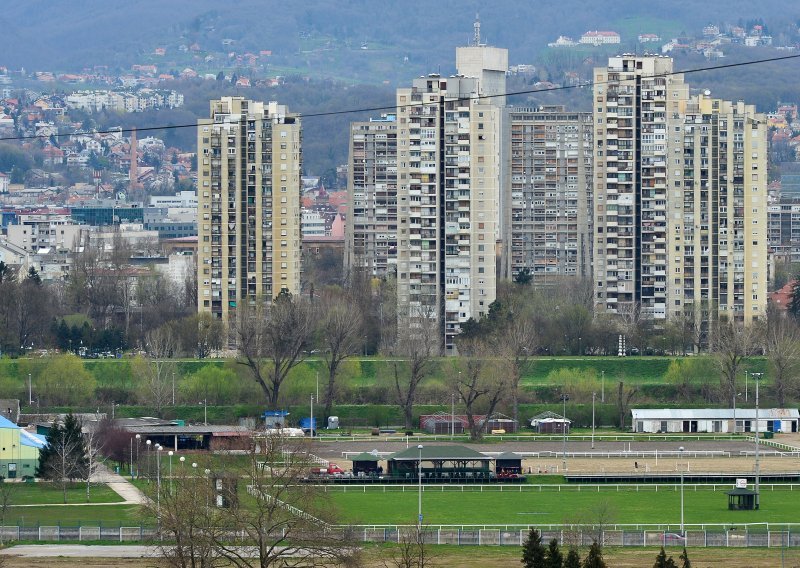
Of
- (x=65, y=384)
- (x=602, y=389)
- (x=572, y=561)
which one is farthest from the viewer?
(x=65, y=384)

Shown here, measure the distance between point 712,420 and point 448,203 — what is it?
25.7 meters

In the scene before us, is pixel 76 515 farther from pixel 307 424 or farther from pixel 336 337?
pixel 336 337

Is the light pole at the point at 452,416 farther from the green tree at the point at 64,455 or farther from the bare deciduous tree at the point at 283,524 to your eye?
the bare deciduous tree at the point at 283,524

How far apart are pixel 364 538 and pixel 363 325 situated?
50223mm

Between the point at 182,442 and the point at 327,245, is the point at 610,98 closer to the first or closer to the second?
the point at 182,442

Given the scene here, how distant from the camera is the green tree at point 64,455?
67812 millimetres

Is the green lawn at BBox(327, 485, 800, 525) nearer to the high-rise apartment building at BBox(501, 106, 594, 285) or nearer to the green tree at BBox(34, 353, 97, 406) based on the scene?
the green tree at BBox(34, 353, 97, 406)

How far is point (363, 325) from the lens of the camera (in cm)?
10469

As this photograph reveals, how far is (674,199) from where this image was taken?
4316 inches

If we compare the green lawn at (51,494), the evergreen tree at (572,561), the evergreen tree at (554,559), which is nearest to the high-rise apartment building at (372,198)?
the green lawn at (51,494)

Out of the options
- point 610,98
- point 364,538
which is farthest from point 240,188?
point 364,538

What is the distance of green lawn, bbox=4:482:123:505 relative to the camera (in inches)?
2525

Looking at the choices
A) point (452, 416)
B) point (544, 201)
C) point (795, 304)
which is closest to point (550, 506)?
point (452, 416)

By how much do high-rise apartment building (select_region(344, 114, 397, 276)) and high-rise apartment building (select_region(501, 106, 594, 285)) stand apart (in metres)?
6.92
